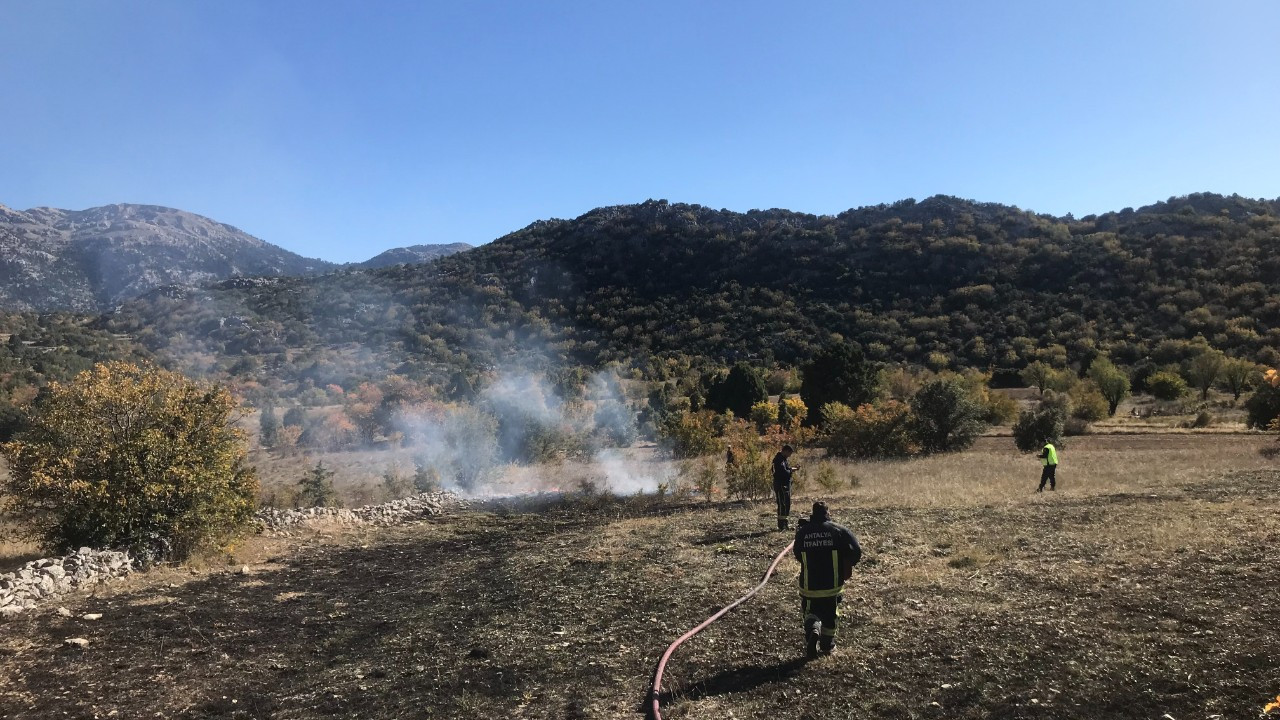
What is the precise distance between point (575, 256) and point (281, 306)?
103ft

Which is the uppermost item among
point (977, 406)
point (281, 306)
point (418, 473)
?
point (281, 306)

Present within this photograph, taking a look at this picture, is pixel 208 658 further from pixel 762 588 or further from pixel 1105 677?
pixel 1105 677

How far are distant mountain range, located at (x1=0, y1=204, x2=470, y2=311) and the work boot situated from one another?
99239mm

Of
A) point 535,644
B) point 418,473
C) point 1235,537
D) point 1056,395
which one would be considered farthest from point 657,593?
point 1056,395

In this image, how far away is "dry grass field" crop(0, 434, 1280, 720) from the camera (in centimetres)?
551

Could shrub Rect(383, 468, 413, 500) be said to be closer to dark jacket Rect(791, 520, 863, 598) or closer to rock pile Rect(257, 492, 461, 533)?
rock pile Rect(257, 492, 461, 533)

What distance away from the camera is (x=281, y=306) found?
6769cm

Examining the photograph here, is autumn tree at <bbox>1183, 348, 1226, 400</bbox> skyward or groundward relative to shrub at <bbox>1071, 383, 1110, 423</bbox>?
skyward

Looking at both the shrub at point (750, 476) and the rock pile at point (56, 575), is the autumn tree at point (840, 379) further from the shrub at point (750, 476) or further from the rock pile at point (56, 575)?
the rock pile at point (56, 575)

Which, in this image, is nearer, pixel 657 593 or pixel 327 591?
pixel 657 593

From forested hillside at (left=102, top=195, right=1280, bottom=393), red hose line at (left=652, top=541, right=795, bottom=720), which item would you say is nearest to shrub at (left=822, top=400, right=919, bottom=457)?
red hose line at (left=652, top=541, right=795, bottom=720)

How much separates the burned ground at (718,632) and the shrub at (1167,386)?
31635 millimetres

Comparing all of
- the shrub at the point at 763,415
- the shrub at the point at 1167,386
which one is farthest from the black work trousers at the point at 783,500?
the shrub at the point at 1167,386

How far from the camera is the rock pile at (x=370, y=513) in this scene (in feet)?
52.6
